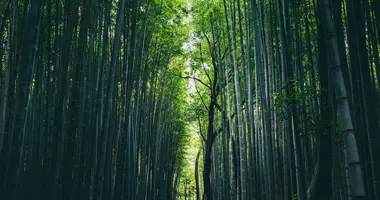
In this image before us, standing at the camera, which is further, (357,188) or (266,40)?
(266,40)

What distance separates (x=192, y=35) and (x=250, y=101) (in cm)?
551

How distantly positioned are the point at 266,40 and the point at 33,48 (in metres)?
3.36

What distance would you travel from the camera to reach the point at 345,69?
Result: 284 cm

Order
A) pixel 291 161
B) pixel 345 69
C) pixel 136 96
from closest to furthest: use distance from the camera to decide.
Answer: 1. pixel 345 69
2. pixel 291 161
3. pixel 136 96

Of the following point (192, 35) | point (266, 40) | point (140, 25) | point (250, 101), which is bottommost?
point (250, 101)

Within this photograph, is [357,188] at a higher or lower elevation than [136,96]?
lower

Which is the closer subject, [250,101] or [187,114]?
[250,101]

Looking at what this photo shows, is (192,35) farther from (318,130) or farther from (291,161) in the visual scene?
(318,130)

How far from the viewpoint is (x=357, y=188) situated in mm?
1923

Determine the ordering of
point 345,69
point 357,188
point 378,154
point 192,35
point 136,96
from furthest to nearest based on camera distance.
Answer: point 192,35
point 136,96
point 345,69
point 378,154
point 357,188

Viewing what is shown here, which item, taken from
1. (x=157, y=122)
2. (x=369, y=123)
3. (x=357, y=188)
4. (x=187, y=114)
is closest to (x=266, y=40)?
(x=369, y=123)

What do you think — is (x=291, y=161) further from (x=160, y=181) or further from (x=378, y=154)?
(x=160, y=181)

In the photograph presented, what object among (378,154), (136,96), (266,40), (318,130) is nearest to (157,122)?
(136,96)

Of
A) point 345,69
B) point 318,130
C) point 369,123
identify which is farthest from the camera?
point 318,130
